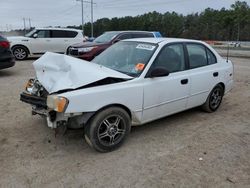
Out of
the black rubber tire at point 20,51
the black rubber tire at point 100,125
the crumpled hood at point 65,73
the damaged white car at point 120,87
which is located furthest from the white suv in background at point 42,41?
the black rubber tire at point 100,125

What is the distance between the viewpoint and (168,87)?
14.0 ft

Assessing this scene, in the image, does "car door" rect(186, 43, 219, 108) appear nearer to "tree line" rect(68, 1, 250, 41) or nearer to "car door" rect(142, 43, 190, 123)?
"car door" rect(142, 43, 190, 123)

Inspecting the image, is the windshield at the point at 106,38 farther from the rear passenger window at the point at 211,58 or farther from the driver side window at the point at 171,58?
the driver side window at the point at 171,58

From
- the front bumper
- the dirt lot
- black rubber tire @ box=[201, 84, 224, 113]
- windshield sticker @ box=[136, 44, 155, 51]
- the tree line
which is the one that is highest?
the tree line

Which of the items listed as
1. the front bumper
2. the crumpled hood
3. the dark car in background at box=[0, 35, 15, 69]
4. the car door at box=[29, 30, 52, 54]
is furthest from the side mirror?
the car door at box=[29, 30, 52, 54]

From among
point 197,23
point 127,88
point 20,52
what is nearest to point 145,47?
point 127,88

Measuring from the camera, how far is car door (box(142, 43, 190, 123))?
4.04m

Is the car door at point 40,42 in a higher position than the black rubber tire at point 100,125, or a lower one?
higher

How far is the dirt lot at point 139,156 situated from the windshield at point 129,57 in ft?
3.55

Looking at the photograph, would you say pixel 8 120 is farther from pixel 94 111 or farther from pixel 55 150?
pixel 94 111

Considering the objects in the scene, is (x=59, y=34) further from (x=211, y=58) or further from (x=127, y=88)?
(x=127, y=88)

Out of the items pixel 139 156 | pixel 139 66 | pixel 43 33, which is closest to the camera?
pixel 139 156

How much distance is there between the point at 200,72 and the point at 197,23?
7181cm

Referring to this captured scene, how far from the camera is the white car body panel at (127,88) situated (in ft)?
11.3
